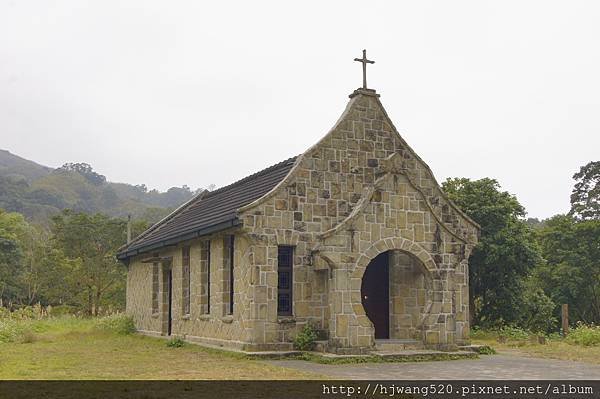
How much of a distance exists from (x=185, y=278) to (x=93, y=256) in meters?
29.0

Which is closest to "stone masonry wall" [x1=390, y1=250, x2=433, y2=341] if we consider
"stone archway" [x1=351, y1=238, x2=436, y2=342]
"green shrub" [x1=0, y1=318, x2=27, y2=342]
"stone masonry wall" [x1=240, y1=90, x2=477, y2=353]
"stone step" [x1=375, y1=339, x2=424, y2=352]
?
"stone archway" [x1=351, y1=238, x2=436, y2=342]

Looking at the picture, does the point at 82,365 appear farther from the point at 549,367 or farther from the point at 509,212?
the point at 509,212

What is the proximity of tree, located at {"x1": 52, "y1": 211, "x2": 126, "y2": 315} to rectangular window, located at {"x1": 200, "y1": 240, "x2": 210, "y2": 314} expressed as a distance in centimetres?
2769

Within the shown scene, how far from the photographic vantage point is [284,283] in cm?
1864

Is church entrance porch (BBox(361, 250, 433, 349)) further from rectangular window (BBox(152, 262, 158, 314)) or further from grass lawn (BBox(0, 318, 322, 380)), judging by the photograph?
rectangular window (BBox(152, 262, 158, 314))

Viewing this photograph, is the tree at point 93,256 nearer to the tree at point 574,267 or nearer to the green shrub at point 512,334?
the tree at point 574,267

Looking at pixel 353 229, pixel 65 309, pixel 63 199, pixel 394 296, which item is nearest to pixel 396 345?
pixel 394 296

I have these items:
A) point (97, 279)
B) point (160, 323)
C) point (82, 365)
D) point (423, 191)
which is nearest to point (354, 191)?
point (423, 191)

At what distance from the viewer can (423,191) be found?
795 inches

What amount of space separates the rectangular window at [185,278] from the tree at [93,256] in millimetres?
25741

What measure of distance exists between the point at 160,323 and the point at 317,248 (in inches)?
392

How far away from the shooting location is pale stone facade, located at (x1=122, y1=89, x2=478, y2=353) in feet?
57.5

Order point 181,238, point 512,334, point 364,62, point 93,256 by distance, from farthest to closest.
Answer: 1. point 93,256
2. point 512,334
3. point 181,238
4. point 364,62

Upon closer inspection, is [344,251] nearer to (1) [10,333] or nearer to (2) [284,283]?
(2) [284,283]
